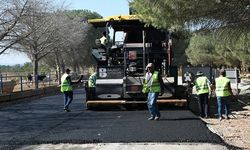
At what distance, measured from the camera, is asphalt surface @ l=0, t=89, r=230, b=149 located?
1146 cm

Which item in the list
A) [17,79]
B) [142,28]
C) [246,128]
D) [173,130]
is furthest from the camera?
[17,79]

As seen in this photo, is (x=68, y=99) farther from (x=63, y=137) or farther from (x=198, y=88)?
(x=63, y=137)

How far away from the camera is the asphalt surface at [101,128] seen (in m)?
11.5

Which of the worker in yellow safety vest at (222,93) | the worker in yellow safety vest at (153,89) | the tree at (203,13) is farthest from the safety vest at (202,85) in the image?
the tree at (203,13)

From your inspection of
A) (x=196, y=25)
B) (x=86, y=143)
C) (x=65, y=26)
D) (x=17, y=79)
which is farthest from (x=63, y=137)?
(x=65, y=26)

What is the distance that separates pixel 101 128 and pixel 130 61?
16.8 ft

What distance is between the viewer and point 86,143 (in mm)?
11164

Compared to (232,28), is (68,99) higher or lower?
lower

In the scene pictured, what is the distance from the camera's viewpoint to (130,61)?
18062mm

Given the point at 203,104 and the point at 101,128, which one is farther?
the point at 203,104

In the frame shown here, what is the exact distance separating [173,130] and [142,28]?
6564 millimetres

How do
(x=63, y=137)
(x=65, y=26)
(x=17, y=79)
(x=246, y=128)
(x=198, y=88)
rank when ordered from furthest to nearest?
(x=65, y=26), (x=17, y=79), (x=198, y=88), (x=246, y=128), (x=63, y=137)

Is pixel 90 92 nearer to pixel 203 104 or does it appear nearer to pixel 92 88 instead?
pixel 92 88

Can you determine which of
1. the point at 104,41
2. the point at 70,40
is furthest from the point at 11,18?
the point at 70,40
